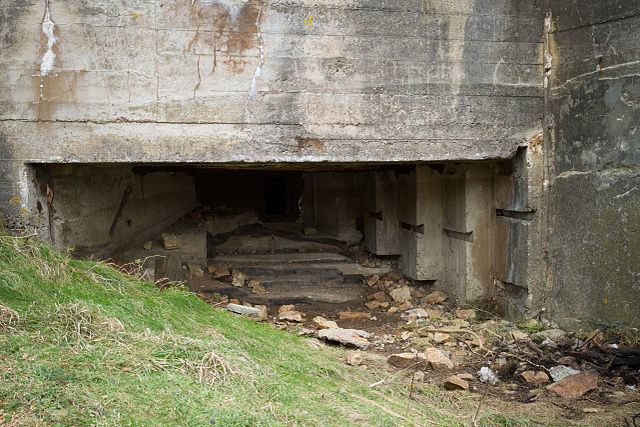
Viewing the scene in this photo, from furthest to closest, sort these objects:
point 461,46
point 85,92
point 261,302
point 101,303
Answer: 1. point 261,302
2. point 461,46
3. point 85,92
4. point 101,303

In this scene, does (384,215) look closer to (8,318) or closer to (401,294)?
(401,294)

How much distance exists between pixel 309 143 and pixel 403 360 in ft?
5.87

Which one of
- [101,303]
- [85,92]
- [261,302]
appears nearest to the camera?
[101,303]

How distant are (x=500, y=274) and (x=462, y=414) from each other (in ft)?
7.49

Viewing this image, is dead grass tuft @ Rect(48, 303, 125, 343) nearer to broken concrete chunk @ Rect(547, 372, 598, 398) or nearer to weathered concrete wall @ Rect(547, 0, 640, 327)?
broken concrete chunk @ Rect(547, 372, 598, 398)

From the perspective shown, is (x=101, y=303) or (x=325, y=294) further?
(x=325, y=294)

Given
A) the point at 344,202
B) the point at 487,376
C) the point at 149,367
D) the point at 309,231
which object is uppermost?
the point at 344,202

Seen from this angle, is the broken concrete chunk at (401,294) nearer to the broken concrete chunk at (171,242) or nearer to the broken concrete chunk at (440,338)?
the broken concrete chunk at (440,338)

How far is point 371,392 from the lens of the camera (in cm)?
320

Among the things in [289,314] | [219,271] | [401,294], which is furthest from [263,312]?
[401,294]

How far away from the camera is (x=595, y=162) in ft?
14.2

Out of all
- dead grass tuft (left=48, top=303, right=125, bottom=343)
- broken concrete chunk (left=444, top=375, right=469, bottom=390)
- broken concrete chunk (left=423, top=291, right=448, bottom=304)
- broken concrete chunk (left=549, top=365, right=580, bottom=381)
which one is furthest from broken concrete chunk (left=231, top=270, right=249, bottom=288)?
broken concrete chunk (left=549, top=365, right=580, bottom=381)

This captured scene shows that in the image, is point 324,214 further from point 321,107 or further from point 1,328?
point 1,328

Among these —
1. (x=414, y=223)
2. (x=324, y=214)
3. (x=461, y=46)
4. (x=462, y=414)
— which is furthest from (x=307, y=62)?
(x=324, y=214)
